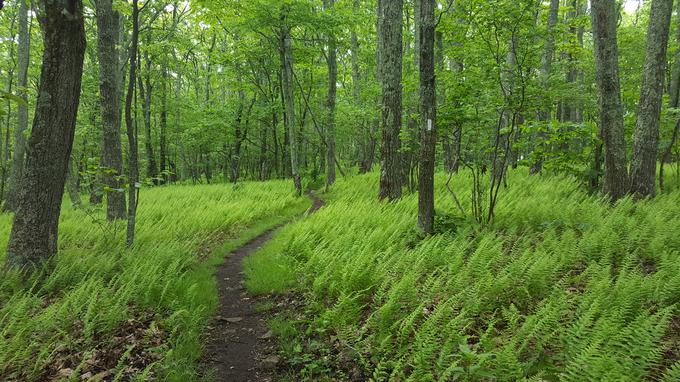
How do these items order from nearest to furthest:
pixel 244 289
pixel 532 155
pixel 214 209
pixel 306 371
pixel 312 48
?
pixel 306 371
pixel 244 289
pixel 532 155
pixel 214 209
pixel 312 48

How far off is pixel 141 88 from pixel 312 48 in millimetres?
13271

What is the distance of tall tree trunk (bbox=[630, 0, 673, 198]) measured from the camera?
346 inches

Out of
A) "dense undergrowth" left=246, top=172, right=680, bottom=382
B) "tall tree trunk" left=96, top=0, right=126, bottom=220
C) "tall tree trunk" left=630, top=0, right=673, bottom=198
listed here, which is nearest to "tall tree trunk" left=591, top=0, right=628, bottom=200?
"tall tree trunk" left=630, top=0, right=673, bottom=198

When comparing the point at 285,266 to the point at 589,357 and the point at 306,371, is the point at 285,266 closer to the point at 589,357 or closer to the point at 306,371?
the point at 306,371

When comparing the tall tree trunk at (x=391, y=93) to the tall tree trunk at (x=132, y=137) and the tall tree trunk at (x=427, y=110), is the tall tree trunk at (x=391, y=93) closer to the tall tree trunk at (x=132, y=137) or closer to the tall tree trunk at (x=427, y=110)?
the tall tree trunk at (x=427, y=110)

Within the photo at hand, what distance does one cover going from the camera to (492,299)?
4465 millimetres

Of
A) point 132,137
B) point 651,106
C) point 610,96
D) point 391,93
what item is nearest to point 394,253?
point 132,137

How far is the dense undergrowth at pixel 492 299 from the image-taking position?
3266mm

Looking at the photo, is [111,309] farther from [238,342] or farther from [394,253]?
[394,253]

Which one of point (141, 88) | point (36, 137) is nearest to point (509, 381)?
point (36, 137)

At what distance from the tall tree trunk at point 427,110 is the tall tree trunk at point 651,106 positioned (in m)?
5.88

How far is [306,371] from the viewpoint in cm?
384

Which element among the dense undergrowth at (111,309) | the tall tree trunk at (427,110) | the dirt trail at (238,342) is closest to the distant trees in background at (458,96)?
the tall tree trunk at (427,110)

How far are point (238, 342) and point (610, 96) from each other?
9702 mm
